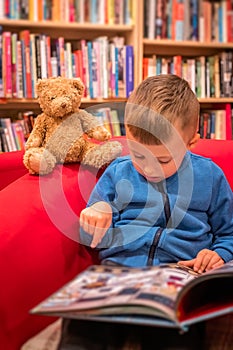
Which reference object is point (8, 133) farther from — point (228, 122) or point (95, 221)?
point (95, 221)

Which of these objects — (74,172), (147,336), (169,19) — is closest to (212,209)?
(74,172)

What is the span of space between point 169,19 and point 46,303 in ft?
7.04

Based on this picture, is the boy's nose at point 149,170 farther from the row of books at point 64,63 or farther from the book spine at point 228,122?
the book spine at point 228,122

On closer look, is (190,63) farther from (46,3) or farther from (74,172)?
(74,172)

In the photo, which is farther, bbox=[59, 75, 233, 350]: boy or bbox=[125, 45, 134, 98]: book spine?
bbox=[125, 45, 134, 98]: book spine

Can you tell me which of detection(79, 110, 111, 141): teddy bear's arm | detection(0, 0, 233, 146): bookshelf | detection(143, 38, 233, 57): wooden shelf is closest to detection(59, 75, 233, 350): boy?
detection(79, 110, 111, 141): teddy bear's arm

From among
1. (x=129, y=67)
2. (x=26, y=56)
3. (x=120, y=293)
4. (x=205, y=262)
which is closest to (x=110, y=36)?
(x=129, y=67)

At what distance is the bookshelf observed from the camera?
2.41m

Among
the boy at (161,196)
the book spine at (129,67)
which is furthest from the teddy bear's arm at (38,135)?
the book spine at (129,67)

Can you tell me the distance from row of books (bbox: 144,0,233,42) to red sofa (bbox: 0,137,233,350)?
1.55 meters

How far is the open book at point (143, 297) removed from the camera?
0.70 metres

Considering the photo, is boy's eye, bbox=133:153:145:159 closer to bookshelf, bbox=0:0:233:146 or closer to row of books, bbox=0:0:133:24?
bookshelf, bbox=0:0:233:146

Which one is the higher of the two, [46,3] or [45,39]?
[46,3]

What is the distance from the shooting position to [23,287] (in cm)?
94
